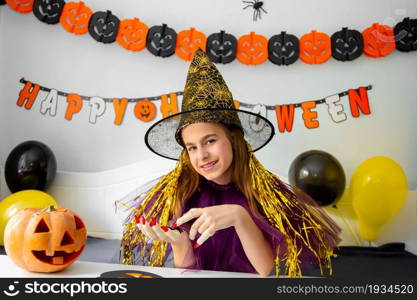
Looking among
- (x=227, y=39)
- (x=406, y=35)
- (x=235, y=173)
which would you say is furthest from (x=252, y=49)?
(x=235, y=173)

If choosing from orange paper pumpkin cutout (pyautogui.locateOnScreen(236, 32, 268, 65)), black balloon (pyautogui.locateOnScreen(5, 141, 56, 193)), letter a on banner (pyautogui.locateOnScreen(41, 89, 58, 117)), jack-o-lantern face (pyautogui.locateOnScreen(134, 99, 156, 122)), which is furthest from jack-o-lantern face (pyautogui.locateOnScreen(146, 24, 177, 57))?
black balloon (pyautogui.locateOnScreen(5, 141, 56, 193))

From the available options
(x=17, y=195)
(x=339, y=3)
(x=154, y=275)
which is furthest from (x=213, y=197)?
(x=339, y=3)

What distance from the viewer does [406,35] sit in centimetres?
281

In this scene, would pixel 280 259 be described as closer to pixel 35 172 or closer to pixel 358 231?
pixel 358 231

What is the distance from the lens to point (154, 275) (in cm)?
89

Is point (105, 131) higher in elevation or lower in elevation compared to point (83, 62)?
lower

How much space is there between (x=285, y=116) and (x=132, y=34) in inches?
52.3

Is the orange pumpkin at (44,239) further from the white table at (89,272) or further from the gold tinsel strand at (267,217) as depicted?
the gold tinsel strand at (267,217)

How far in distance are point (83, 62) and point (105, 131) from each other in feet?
1.90

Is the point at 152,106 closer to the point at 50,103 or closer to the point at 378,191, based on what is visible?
the point at 50,103

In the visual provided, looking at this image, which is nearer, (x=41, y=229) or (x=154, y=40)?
(x=41, y=229)

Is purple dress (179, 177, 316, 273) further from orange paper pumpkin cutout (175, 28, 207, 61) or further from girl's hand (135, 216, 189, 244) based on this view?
orange paper pumpkin cutout (175, 28, 207, 61)

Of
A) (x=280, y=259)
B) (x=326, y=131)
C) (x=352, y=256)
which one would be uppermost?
(x=326, y=131)

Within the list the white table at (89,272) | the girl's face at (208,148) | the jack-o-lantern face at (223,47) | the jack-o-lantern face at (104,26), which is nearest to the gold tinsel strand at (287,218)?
the girl's face at (208,148)
